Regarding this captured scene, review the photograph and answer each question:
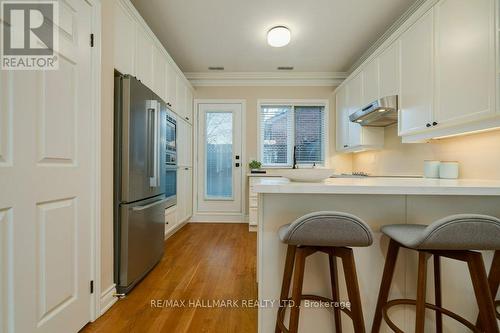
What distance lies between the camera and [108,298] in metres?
1.67

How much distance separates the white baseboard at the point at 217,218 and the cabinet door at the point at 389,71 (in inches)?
117

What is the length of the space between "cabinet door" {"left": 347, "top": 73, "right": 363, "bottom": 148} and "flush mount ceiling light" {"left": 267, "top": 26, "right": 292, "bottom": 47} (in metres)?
1.17

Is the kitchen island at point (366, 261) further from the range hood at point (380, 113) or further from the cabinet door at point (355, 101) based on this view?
the cabinet door at point (355, 101)

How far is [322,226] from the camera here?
97 cm

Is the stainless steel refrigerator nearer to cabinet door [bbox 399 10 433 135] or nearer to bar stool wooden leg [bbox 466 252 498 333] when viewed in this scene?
bar stool wooden leg [bbox 466 252 498 333]

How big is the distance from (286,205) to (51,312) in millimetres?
1371

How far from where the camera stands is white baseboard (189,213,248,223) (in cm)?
433

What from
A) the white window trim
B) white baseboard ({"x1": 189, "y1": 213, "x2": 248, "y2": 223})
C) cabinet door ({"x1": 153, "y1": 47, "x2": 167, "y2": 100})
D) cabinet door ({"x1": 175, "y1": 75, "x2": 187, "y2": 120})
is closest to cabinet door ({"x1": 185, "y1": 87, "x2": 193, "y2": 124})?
cabinet door ({"x1": 175, "y1": 75, "x2": 187, "y2": 120})

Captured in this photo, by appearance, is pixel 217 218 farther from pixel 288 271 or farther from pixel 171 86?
pixel 288 271

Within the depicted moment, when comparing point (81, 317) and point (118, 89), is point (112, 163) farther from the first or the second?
point (81, 317)

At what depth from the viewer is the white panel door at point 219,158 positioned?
435cm

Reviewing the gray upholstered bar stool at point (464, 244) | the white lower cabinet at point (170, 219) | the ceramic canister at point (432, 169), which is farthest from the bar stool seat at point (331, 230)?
the white lower cabinet at point (170, 219)

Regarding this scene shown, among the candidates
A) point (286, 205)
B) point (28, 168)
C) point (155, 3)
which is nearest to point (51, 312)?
point (28, 168)

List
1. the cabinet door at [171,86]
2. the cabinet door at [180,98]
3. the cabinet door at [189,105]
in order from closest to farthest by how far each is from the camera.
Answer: the cabinet door at [171,86]
the cabinet door at [180,98]
the cabinet door at [189,105]
